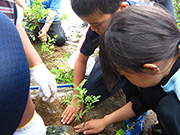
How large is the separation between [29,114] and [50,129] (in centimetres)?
49

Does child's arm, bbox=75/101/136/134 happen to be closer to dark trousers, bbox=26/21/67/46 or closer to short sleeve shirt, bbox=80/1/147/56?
short sleeve shirt, bbox=80/1/147/56

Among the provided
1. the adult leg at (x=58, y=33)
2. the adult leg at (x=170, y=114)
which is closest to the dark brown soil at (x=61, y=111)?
the adult leg at (x=170, y=114)

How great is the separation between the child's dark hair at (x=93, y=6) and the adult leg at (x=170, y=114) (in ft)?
3.14

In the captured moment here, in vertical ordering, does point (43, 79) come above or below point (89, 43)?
below

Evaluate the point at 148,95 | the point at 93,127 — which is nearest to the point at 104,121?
the point at 93,127

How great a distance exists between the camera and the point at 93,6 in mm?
1417

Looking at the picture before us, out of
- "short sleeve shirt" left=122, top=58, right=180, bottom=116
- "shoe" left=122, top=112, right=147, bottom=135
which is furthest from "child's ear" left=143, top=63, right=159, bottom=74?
"shoe" left=122, top=112, right=147, bottom=135

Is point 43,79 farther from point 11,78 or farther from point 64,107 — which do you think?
point 11,78

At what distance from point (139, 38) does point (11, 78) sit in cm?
70

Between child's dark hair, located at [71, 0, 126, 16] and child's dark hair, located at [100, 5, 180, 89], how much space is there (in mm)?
521

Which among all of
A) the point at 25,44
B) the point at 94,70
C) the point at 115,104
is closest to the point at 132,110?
the point at 115,104

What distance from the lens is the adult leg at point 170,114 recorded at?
40.5 inches

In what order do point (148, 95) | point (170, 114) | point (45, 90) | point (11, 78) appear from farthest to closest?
point (45, 90) → point (148, 95) → point (170, 114) → point (11, 78)

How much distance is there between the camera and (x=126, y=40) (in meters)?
0.86
